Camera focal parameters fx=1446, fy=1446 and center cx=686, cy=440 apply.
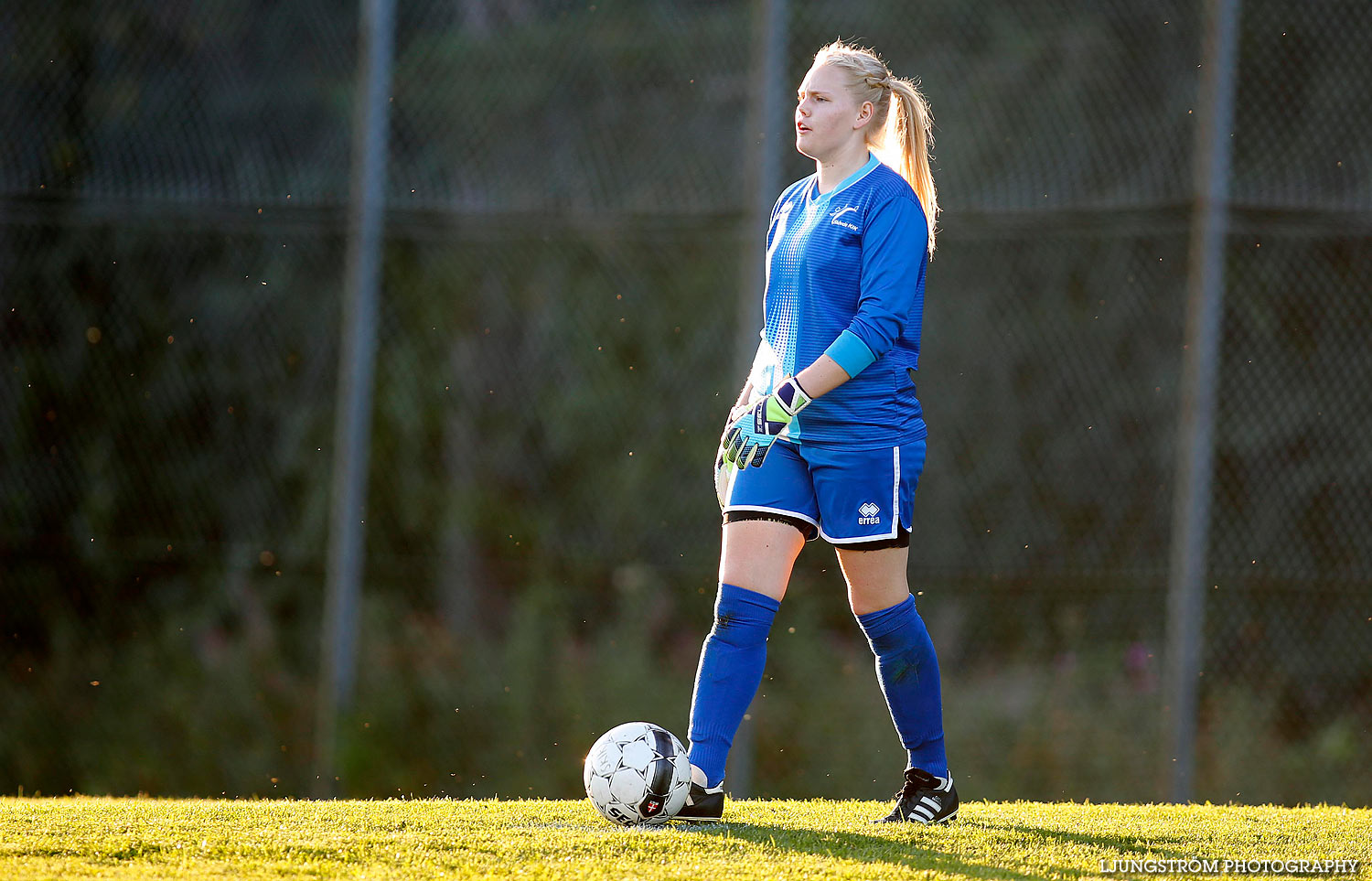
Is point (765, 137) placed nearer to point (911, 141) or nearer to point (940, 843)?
point (911, 141)

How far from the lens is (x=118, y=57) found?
8.36m

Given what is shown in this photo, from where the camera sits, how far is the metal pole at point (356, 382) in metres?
6.66

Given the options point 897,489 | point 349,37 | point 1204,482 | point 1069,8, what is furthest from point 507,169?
point 897,489

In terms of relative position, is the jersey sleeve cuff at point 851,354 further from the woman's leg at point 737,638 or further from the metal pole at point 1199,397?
the metal pole at point 1199,397

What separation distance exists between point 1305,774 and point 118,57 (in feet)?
25.1

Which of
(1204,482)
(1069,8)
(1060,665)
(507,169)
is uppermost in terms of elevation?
(1069,8)

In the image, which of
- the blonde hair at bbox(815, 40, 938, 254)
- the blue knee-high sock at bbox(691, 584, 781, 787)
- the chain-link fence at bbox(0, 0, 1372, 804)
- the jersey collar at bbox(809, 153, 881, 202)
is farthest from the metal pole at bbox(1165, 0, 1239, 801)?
the blue knee-high sock at bbox(691, 584, 781, 787)

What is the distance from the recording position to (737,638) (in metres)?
3.47

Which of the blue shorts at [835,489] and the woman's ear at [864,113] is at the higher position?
the woman's ear at [864,113]

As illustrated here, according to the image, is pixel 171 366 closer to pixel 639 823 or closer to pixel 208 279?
pixel 208 279

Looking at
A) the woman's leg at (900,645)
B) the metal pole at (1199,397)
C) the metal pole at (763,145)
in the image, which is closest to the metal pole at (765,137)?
the metal pole at (763,145)

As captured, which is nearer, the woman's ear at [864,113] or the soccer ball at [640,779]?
the soccer ball at [640,779]

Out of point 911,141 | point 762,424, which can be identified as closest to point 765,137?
point 911,141

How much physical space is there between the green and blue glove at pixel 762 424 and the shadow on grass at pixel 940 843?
877 millimetres
